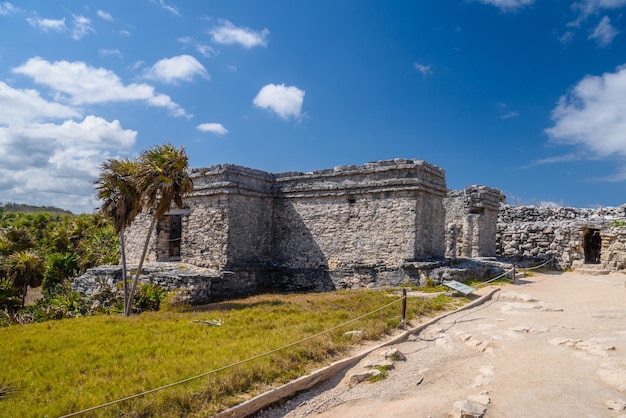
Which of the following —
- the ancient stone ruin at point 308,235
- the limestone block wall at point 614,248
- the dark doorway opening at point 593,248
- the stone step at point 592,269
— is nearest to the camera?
the ancient stone ruin at point 308,235

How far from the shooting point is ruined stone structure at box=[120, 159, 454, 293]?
12648mm

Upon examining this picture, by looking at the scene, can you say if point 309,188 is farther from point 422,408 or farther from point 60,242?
point 60,242

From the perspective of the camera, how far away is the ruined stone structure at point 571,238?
1620 cm

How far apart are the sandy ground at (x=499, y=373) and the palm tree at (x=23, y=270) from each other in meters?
15.0

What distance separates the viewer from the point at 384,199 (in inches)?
510

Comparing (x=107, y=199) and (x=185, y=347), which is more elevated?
(x=107, y=199)

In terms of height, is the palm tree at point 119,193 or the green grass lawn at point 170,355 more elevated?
the palm tree at point 119,193

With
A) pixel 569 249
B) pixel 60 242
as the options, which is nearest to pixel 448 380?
pixel 569 249

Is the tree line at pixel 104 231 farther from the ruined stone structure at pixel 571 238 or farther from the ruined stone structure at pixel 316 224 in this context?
the ruined stone structure at pixel 571 238

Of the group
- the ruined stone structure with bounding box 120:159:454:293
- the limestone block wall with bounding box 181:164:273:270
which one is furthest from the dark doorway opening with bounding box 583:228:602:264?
the limestone block wall with bounding box 181:164:273:270

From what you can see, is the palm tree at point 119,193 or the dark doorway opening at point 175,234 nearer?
the palm tree at point 119,193

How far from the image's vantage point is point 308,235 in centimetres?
1423

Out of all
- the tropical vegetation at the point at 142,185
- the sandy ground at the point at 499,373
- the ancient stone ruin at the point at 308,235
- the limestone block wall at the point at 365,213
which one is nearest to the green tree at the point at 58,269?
the ancient stone ruin at the point at 308,235

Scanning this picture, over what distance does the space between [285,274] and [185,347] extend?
25.2 feet
